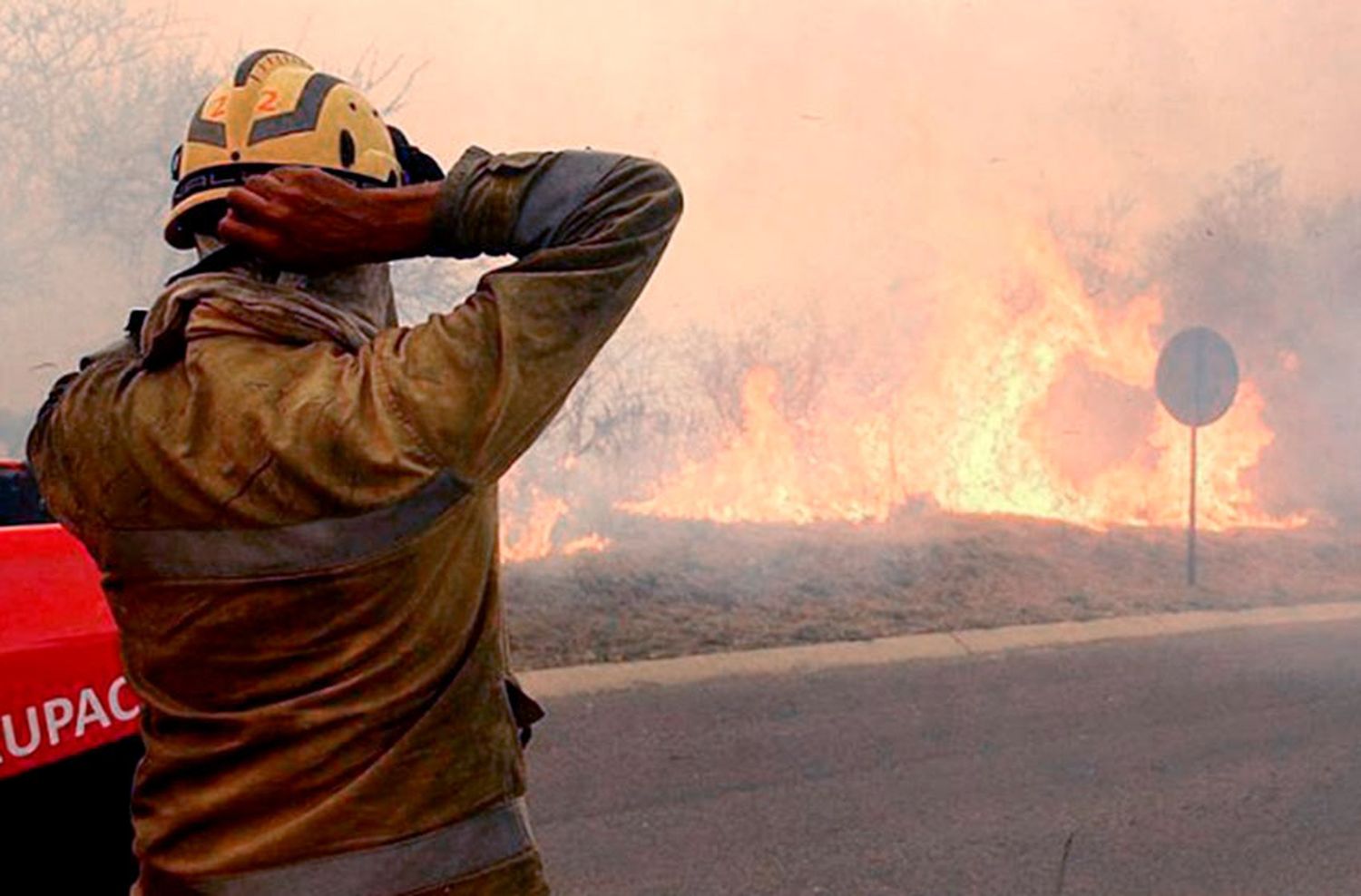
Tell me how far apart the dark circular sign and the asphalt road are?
405 centimetres

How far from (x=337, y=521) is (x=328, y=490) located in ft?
0.10

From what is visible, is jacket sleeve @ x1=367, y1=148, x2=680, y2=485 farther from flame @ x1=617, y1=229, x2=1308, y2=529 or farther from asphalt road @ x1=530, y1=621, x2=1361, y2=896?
flame @ x1=617, y1=229, x2=1308, y2=529

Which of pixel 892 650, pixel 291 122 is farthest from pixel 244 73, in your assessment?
pixel 892 650

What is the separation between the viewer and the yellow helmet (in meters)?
1.24

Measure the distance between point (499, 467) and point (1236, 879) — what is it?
3496 mm

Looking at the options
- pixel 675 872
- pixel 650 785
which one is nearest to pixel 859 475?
pixel 650 785

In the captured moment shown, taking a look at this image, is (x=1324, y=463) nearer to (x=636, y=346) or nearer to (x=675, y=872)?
(x=636, y=346)

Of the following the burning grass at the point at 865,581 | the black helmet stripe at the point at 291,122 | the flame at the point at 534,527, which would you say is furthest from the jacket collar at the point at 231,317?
the flame at the point at 534,527

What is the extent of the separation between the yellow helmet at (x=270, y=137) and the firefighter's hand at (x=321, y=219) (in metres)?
0.06

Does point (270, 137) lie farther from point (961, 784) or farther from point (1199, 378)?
point (1199, 378)

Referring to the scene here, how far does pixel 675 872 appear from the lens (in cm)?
396

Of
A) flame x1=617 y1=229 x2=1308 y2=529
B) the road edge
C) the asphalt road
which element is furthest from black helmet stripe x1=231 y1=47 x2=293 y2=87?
flame x1=617 y1=229 x2=1308 y2=529

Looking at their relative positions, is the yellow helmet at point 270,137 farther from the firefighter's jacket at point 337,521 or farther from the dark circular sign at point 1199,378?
the dark circular sign at point 1199,378

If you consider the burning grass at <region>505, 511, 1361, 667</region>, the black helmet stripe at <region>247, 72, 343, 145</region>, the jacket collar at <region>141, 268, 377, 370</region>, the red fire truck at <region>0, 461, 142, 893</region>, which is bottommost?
the burning grass at <region>505, 511, 1361, 667</region>
